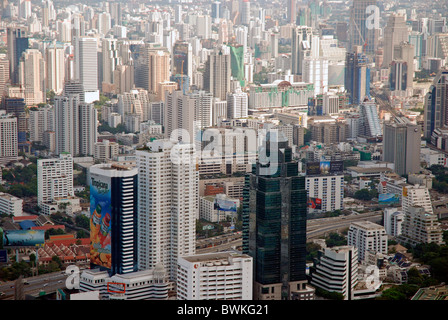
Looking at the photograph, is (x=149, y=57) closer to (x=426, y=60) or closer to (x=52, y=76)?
(x=52, y=76)

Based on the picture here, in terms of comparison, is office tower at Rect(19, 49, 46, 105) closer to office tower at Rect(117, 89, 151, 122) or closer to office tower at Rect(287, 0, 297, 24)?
office tower at Rect(117, 89, 151, 122)

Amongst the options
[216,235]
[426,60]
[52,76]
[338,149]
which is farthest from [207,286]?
[426,60]

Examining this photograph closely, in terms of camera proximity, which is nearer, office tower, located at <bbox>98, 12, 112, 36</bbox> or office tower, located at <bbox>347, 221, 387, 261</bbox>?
office tower, located at <bbox>347, 221, 387, 261</bbox>

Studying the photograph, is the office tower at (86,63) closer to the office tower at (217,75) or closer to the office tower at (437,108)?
the office tower at (217,75)

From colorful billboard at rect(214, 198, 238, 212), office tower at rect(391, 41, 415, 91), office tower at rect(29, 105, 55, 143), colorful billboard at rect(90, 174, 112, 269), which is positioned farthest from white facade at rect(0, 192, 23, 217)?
office tower at rect(391, 41, 415, 91)

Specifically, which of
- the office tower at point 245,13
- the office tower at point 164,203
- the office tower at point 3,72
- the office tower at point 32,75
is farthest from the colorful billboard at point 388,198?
the office tower at point 245,13

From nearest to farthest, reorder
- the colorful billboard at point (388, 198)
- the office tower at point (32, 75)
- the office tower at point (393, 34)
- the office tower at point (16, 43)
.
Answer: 1. the colorful billboard at point (388, 198)
2. the office tower at point (32, 75)
3. the office tower at point (16, 43)
4. the office tower at point (393, 34)

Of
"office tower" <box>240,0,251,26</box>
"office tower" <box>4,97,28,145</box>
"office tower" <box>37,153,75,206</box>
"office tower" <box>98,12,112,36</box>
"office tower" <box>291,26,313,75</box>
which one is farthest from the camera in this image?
"office tower" <box>240,0,251,26</box>

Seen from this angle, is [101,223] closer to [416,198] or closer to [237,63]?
[416,198]
